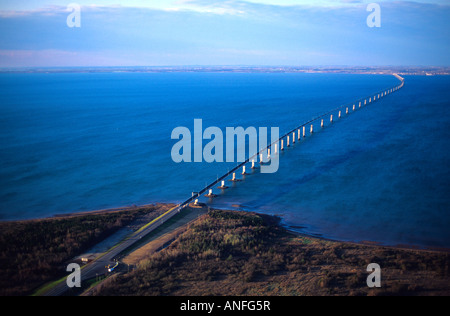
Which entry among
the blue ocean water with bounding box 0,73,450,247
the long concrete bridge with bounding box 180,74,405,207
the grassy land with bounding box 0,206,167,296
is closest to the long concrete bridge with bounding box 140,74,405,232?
the long concrete bridge with bounding box 180,74,405,207

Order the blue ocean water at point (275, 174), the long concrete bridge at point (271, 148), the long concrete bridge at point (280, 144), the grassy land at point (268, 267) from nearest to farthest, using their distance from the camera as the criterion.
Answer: the grassy land at point (268, 267) < the long concrete bridge at point (271, 148) < the blue ocean water at point (275, 174) < the long concrete bridge at point (280, 144)

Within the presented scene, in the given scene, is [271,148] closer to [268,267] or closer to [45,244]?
[268,267]

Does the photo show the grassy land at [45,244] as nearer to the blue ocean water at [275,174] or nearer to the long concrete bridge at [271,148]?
the long concrete bridge at [271,148]

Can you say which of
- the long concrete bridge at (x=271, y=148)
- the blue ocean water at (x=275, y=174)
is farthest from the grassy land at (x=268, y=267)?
the long concrete bridge at (x=271, y=148)

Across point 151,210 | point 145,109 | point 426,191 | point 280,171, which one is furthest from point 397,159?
point 145,109

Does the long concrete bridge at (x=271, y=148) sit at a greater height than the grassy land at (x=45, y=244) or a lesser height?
greater

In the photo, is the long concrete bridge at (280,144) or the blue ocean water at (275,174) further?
the long concrete bridge at (280,144)
